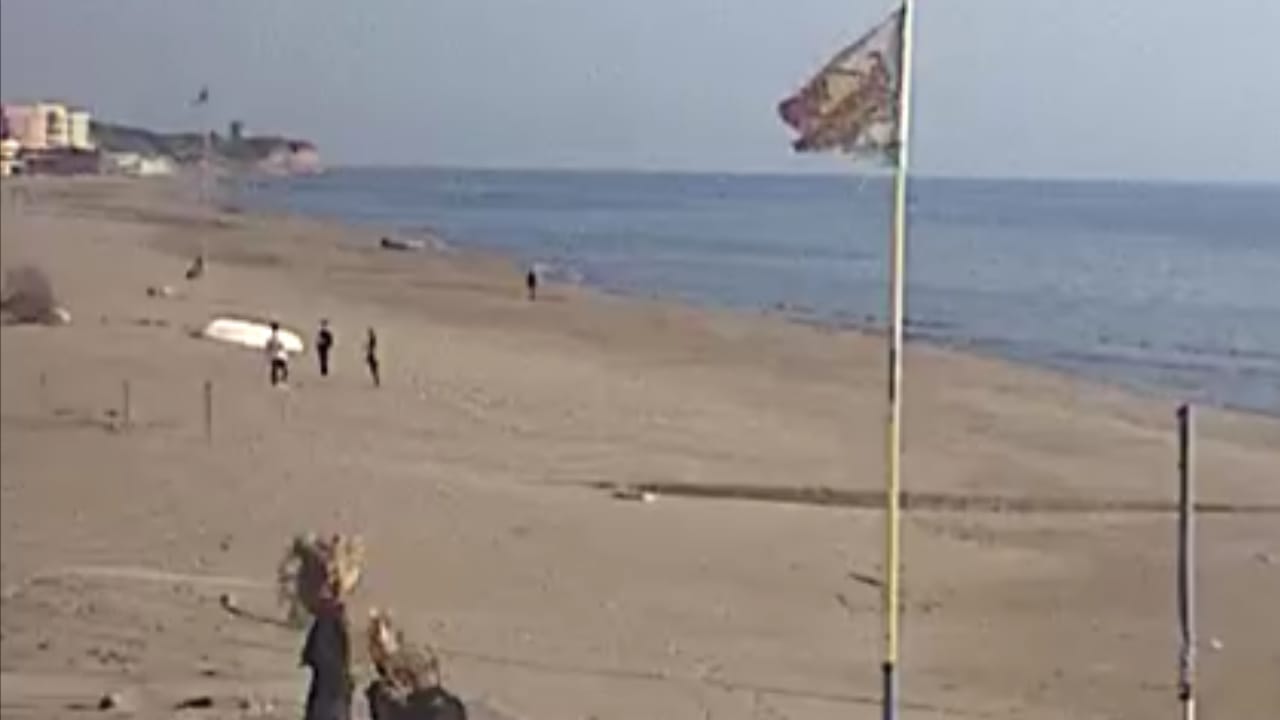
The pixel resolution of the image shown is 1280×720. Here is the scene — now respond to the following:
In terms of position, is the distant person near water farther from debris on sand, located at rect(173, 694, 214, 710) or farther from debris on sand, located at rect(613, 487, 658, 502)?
debris on sand, located at rect(613, 487, 658, 502)

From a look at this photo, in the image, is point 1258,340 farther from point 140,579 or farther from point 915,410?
point 140,579

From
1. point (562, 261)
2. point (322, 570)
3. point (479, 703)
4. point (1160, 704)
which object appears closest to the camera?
point (322, 570)

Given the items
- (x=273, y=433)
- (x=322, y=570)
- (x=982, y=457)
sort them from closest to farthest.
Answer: (x=322, y=570) → (x=273, y=433) → (x=982, y=457)

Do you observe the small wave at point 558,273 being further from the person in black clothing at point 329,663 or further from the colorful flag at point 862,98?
the person in black clothing at point 329,663

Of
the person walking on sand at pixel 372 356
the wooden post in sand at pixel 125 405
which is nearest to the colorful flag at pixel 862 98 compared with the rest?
the wooden post in sand at pixel 125 405

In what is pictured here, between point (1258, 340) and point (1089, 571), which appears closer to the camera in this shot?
point (1089, 571)

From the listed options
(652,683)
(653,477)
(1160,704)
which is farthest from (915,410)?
(652,683)

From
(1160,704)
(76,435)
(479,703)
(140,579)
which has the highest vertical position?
(76,435)

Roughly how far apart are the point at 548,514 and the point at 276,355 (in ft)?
14.1

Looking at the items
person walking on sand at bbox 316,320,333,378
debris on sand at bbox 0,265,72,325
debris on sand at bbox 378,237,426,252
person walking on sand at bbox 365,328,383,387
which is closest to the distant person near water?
debris on sand at bbox 0,265,72,325

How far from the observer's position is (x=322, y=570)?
3814mm

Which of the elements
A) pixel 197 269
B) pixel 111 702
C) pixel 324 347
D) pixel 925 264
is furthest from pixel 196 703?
pixel 925 264

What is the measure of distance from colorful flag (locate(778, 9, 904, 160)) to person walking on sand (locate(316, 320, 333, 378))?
2071 millimetres

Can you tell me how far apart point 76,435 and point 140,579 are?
2.63 feet
